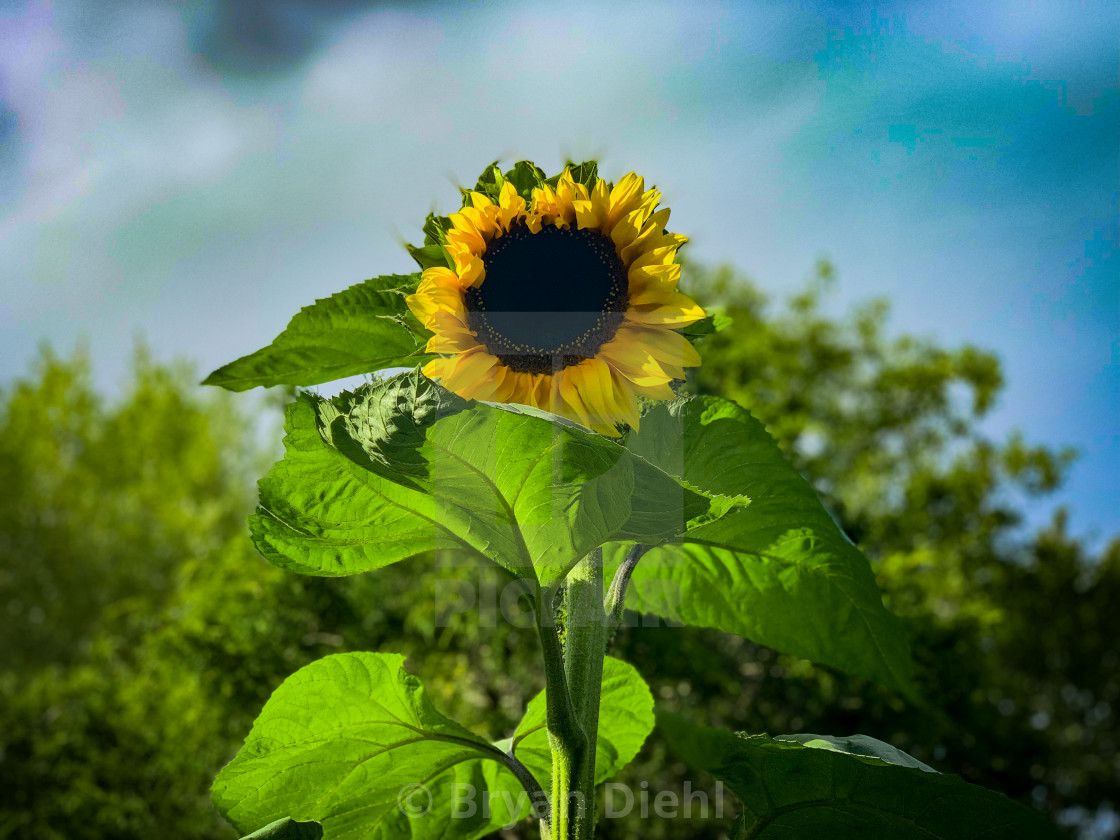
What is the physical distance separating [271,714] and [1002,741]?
290cm

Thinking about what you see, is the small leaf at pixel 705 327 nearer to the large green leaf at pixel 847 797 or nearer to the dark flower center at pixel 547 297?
the dark flower center at pixel 547 297

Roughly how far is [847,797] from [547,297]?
0.27m

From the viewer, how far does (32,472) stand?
9.08 metres

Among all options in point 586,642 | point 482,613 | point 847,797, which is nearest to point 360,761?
point 586,642

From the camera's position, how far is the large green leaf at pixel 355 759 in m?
0.42

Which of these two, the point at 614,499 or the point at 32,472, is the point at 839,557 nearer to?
the point at 614,499

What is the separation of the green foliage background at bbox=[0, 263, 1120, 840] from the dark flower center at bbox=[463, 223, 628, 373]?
169mm

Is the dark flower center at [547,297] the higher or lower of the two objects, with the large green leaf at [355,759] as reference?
higher

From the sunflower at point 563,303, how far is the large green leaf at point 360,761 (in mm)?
192

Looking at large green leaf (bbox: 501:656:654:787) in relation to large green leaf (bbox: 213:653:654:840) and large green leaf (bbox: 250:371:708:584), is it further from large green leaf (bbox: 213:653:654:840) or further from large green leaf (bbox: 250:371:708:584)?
large green leaf (bbox: 250:371:708:584)

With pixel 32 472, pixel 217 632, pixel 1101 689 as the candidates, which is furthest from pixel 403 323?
pixel 32 472

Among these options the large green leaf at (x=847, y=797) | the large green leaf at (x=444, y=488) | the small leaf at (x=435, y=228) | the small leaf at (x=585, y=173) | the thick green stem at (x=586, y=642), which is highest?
the small leaf at (x=585, y=173)

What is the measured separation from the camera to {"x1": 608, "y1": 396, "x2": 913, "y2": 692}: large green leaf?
1.35 ft

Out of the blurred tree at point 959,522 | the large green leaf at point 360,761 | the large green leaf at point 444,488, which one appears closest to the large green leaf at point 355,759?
the large green leaf at point 360,761
